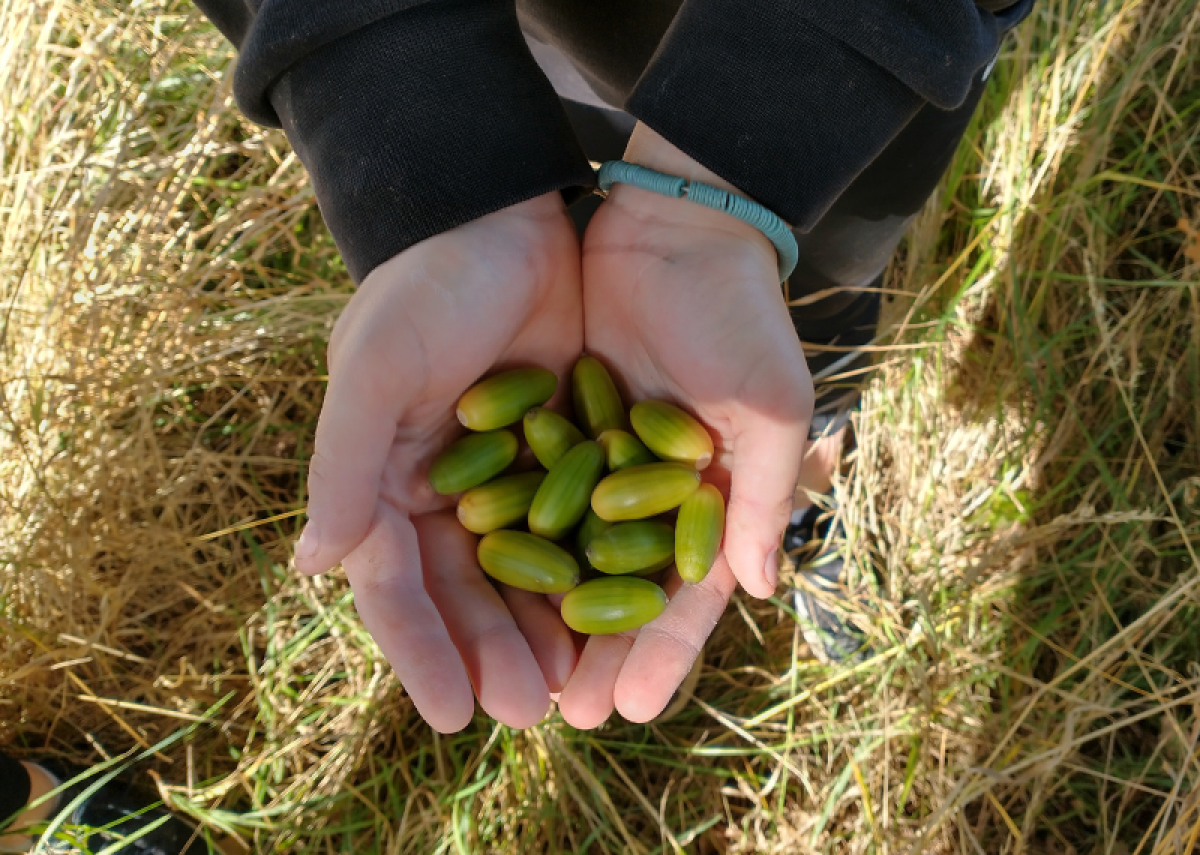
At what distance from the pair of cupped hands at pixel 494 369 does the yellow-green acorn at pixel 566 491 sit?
0.57 ft

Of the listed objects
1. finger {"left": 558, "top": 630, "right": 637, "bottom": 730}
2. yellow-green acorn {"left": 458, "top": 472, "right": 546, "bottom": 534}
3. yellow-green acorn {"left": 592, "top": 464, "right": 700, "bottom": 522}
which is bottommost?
finger {"left": 558, "top": 630, "right": 637, "bottom": 730}

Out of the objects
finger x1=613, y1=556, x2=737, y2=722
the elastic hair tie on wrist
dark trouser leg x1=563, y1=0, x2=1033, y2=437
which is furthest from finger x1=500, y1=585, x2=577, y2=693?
dark trouser leg x1=563, y1=0, x2=1033, y2=437

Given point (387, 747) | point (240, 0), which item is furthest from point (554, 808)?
point (240, 0)

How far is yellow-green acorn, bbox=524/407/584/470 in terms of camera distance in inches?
86.2

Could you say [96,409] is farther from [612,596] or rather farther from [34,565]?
[612,596]

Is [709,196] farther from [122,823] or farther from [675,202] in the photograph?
[122,823]

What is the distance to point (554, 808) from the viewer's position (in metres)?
2.77

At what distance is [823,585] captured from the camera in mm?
3066

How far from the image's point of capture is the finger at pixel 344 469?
175 centimetres

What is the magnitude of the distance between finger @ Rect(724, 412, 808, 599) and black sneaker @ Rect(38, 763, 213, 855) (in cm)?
185

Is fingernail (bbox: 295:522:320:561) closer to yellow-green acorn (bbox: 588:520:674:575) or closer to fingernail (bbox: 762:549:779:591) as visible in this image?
yellow-green acorn (bbox: 588:520:674:575)

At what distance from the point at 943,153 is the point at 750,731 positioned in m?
1.85

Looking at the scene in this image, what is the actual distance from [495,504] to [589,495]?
0.73 ft

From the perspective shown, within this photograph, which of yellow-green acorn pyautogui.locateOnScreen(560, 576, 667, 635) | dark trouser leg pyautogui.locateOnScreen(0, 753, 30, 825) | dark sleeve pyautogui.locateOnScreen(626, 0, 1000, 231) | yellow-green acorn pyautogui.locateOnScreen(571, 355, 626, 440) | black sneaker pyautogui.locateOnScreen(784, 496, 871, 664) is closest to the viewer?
dark sleeve pyautogui.locateOnScreen(626, 0, 1000, 231)
